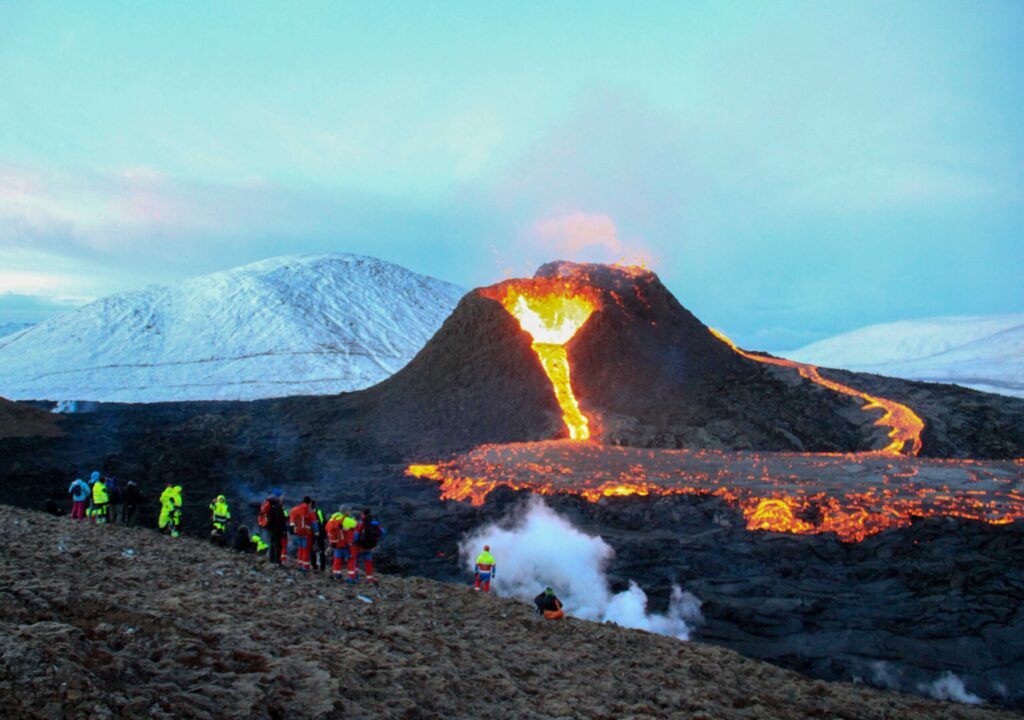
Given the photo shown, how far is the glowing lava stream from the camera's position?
2794cm

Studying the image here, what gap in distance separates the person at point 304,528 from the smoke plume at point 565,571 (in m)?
5.60

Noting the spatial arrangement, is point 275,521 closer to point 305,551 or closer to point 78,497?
point 305,551

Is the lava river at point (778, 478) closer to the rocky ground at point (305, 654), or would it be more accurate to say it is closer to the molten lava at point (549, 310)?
the molten lava at point (549, 310)

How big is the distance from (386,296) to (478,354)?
5697 cm

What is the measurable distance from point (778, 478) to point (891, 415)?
37.6 feet

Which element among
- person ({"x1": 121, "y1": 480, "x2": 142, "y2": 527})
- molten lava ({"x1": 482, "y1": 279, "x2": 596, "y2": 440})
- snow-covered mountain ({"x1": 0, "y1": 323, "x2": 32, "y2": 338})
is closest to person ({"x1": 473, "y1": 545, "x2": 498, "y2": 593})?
person ({"x1": 121, "y1": 480, "x2": 142, "y2": 527})

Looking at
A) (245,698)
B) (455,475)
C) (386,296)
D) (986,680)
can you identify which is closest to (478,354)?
(455,475)

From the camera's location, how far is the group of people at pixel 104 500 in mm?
15914

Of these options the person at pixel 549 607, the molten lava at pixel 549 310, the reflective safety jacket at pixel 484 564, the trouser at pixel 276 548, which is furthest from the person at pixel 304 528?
the molten lava at pixel 549 310

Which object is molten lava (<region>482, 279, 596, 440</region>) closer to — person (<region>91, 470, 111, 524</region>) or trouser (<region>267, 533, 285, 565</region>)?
person (<region>91, 470, 111, 524</region>)

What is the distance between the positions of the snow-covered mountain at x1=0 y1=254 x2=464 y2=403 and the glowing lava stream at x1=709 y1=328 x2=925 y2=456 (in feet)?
119

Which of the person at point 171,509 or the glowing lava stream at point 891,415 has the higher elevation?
the glowing lava stream at point 891,415

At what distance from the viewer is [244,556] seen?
12422 millimetres

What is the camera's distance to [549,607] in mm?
11695
